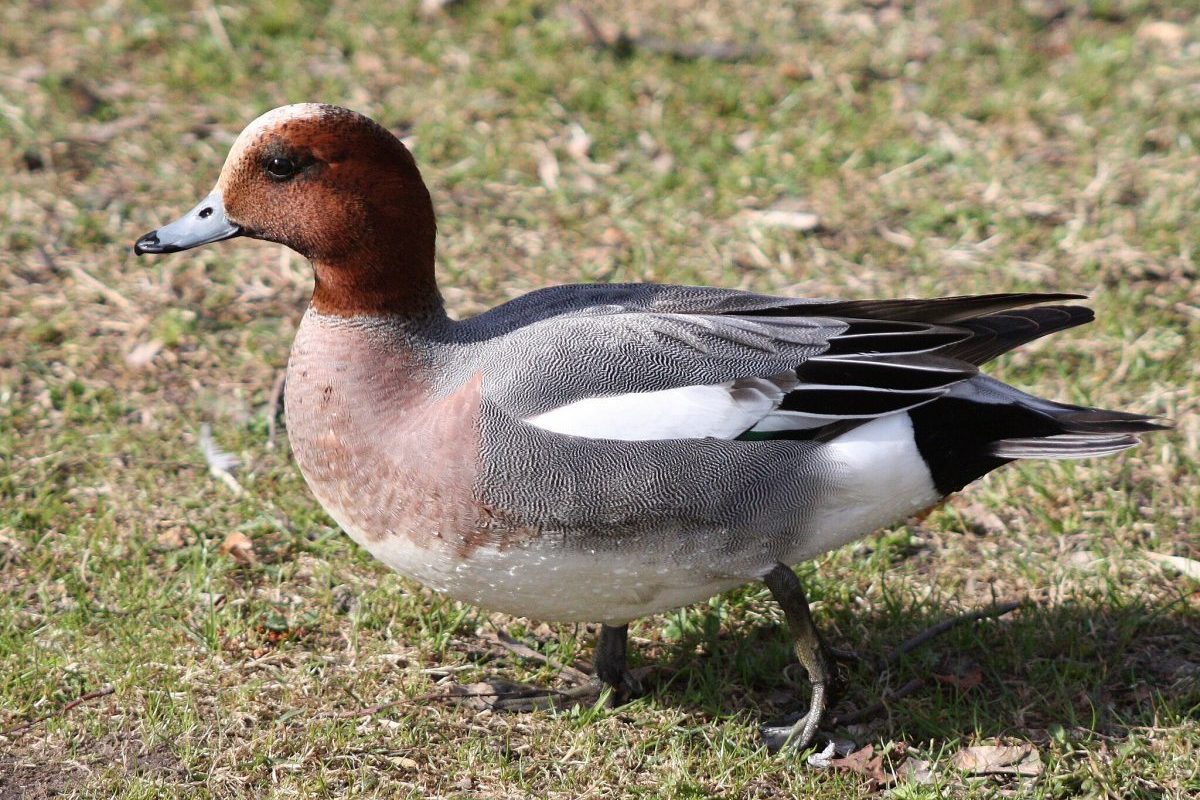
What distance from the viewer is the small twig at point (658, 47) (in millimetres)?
5891

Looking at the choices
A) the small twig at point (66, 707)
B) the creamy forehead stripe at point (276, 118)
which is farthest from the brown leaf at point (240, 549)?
the creamy forehead stripe at point (276, 118)

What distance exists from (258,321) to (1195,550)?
113 inches

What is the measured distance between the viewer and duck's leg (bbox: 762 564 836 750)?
289 centimetres

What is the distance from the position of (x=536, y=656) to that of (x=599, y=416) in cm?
83

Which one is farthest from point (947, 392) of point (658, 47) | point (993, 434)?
point (658, 47)

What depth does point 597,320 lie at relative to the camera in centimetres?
293

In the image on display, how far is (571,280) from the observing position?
4.72m

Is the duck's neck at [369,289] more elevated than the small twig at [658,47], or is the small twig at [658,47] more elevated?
the small twig at [658,47]

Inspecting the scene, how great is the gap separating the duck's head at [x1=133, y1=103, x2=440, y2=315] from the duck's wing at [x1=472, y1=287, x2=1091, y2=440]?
0.27 metres

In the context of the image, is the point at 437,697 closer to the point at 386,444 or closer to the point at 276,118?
the point at 386,444

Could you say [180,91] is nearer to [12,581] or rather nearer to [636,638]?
[12,581]

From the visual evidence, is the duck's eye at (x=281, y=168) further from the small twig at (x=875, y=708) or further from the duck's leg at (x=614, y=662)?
the small twig at (x=875, y=708)

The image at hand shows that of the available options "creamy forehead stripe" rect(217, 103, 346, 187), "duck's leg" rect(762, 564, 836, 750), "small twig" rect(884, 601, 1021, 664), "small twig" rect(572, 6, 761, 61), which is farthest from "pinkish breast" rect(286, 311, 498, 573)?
"small twig" rect(572, 6, 761, 61)

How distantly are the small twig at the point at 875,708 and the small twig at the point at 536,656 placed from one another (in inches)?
23.3
